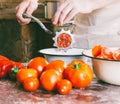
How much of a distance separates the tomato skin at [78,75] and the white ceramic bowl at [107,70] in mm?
65

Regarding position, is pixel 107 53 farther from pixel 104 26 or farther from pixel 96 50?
pixel 104 26

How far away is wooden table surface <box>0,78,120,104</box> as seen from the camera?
1.01m

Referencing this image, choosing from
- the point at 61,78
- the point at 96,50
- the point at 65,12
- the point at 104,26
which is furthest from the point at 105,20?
the point at 61,78

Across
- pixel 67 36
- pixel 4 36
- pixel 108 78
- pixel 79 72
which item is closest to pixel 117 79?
pixel 108 78

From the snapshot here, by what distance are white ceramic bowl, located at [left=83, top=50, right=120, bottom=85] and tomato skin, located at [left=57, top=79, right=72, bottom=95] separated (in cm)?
16

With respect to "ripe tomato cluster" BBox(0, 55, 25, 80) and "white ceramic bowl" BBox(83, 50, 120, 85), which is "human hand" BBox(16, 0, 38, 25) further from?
"white ceramic bowl" BBox(83, 50, 120, 85)

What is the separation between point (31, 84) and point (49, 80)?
2.5 inches

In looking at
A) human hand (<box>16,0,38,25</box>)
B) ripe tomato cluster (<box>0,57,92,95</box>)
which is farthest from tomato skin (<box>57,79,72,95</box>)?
human hand (<box>16,0,38,25</box>)

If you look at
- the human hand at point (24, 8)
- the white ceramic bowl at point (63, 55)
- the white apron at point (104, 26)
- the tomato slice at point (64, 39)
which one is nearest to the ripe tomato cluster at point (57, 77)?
the white ceramic bowl at point (63, 55)

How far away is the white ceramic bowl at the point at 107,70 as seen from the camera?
44.8 inches

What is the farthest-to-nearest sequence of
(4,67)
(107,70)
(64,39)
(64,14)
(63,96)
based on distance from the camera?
(64,39) → (64,14) → (4,67) → (107,70) → (63,96)

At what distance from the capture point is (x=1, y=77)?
128 cm

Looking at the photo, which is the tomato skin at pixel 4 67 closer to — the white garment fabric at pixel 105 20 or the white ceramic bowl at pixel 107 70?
the white ceramic bowl at pixel 107 70

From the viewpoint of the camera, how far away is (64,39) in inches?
60.7
